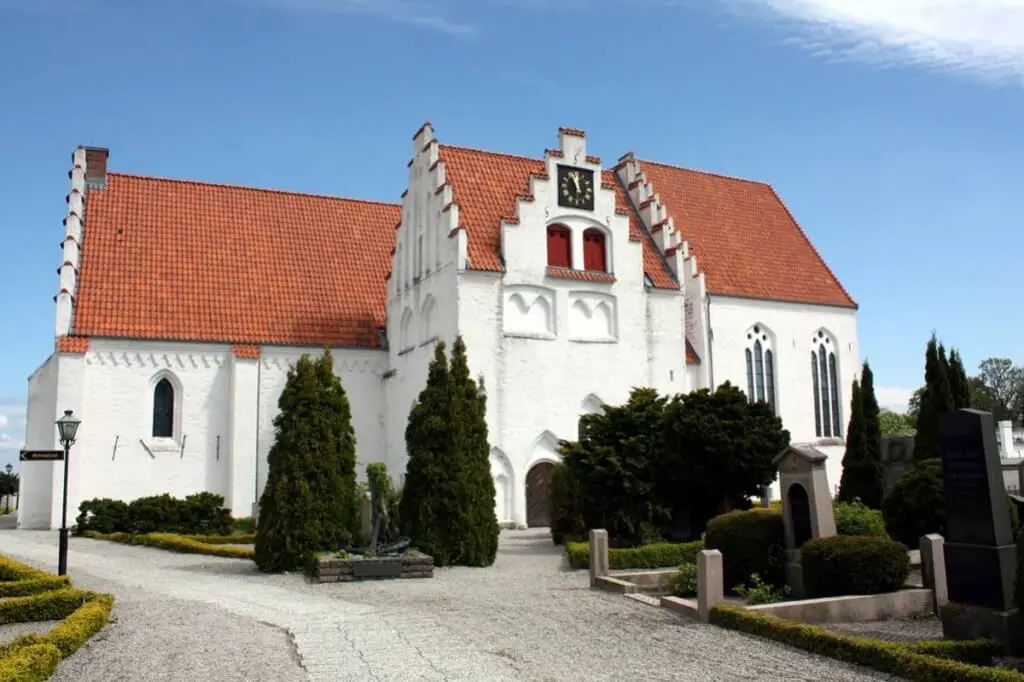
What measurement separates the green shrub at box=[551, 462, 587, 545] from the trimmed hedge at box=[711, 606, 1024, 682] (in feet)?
38.0

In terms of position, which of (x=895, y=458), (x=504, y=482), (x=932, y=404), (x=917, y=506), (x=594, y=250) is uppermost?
(x=594, y=250)

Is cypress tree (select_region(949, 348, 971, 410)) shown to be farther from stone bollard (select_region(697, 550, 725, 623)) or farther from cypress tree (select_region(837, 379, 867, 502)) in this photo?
stone bollard (select_region(697, 550, 725, 623))

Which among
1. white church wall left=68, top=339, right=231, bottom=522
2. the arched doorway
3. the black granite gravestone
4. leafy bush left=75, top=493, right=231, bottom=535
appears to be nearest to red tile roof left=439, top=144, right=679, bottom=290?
the arched doorway

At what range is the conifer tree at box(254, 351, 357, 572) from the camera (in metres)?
17.7

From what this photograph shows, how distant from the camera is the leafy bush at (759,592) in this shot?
13.8 meters

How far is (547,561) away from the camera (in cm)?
2034

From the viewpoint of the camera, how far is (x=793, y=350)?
3606 cm

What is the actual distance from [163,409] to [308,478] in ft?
51.4

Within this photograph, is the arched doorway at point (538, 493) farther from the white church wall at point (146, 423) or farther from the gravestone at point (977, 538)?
the gravestone at point (977, 538)

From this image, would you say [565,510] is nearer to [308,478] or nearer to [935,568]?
[308,478]

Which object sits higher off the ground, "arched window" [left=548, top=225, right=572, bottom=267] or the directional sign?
"arched window" [left=548, top=225, right=572, bottom=267]

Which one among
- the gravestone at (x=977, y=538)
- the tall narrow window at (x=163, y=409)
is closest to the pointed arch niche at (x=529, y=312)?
the tall narrow window at (x=163, y=409)

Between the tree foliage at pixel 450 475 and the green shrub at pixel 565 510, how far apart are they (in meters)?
3.83

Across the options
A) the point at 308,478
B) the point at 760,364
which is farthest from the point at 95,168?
the point at 760,364
